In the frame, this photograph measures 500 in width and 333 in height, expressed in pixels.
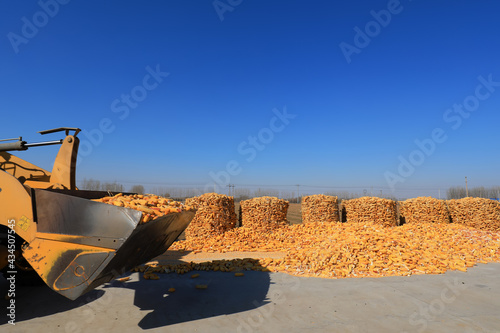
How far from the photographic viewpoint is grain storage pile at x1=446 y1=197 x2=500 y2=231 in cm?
1465

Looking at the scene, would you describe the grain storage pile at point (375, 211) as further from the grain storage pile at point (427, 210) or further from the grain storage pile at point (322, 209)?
the grain storage pile at point (322, 209)

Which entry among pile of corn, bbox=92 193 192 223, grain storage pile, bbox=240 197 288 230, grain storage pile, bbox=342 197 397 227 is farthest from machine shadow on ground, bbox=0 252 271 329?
grain storage pile, bbox=342 197 397 227

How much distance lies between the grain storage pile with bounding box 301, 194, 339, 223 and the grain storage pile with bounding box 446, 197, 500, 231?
6304 millimetres

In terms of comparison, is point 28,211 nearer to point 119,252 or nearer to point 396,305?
point 119,252

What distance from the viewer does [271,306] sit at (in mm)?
5168

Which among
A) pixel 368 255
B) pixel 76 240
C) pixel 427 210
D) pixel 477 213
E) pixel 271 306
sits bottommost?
pixel 271 306

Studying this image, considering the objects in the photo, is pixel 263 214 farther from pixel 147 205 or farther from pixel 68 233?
pixel 68 233

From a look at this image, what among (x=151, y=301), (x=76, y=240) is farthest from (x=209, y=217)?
(x=76, y=240)

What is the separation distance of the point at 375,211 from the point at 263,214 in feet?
18.8

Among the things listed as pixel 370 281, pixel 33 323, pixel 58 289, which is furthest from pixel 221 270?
pixel 58 289

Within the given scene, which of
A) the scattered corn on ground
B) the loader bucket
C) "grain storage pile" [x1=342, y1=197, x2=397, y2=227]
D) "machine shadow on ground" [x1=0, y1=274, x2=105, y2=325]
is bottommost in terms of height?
the scattered corn on ground

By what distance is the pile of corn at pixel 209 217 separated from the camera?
13.4 meters

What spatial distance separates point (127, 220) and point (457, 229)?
47.4 feet

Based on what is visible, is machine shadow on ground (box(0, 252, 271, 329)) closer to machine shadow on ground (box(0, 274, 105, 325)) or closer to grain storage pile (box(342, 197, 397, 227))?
machine shadow on ground (box(0, 274, 105, 325))
